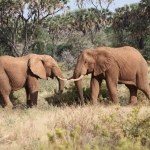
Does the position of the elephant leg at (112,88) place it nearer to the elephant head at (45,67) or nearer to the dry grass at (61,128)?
the elephant head at (45,67)

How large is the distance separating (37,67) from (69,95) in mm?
1561

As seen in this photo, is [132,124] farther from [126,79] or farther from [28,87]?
[28,87]

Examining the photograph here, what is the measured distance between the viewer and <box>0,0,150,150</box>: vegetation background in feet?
19.3

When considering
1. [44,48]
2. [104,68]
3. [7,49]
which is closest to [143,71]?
[104,68]

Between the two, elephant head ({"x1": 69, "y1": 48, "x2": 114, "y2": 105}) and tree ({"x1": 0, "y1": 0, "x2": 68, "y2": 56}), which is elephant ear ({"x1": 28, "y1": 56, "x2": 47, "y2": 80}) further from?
tree ({"x1": 0, "y1": 0, "x2": 68, "y2": 56})

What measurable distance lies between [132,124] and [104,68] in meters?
4.80

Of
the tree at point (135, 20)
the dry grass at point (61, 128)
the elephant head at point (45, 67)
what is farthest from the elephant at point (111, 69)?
the tree at point (135, 20)

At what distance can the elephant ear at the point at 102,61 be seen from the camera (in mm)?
11070

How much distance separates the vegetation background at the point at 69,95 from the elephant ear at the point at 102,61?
3.14 feet

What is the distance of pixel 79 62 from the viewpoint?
11234mm

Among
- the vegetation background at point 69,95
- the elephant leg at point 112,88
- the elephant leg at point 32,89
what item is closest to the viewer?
the vegetation background at point 69,95

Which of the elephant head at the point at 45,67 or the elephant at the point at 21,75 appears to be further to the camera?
the elephant head at the point at 45,67

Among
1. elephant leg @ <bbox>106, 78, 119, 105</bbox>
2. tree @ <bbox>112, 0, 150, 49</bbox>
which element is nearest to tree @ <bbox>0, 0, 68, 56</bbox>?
tree @ <bbox>112, 0, 150, 49</bbox>

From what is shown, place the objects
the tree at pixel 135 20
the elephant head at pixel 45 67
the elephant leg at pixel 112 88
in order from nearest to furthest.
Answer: the elephant leg at pixel 112 88 < the elephant head at pixel 45 67 < the tree at pixel 135 20
